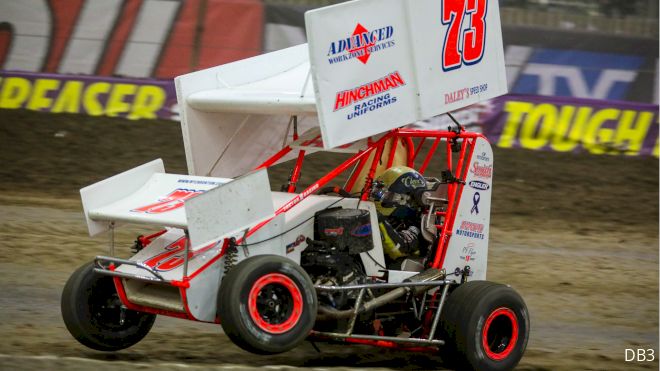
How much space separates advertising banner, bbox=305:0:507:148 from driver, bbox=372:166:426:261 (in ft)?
1.97

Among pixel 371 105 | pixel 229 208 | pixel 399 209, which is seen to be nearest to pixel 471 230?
pixel 399 209

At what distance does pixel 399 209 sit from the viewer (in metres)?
7.58

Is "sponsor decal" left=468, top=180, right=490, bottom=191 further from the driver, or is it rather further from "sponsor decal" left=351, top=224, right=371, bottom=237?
"sponsor decal" left=351, top=224, right=371, bottom=237

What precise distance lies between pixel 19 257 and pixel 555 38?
30.4 feet

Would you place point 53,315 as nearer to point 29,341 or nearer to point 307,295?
point 29,341

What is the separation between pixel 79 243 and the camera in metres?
11.1

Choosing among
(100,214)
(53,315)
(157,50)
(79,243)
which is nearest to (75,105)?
(157,50)

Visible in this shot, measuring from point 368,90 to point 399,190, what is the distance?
105 cm

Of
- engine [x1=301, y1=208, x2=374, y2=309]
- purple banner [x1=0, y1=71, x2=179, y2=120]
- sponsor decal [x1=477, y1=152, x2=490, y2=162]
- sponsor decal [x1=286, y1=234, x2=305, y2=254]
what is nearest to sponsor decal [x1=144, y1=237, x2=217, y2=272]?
sponsor decal [x1=286, y1=234, x2=305, y2=254]

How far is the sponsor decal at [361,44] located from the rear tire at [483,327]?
5.79 feet

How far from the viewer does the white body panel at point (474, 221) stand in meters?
7.54

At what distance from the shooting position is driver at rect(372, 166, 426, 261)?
738 centimetres

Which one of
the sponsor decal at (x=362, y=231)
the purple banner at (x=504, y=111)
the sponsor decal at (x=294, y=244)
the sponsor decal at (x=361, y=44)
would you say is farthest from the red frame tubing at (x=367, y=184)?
the purple banner at (x=504, y=111)

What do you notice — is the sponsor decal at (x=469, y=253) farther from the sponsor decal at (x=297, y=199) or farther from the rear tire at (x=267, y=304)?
the rear tire at (x=267, y=304)
